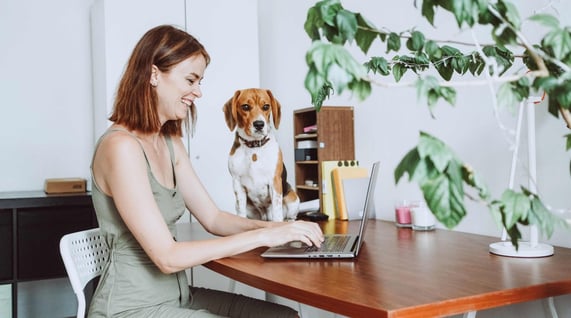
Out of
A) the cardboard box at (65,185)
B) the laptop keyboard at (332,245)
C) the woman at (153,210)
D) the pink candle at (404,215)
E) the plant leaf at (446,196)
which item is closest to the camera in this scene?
the plant leaf at (446,196)

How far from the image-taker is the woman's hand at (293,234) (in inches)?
51.7

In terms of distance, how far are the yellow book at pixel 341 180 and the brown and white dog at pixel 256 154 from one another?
0.24 metres

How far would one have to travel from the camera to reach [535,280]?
3.43 ft

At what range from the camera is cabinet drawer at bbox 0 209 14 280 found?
96.0 inches

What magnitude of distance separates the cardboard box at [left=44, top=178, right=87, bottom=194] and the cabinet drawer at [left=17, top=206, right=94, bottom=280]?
0.13m

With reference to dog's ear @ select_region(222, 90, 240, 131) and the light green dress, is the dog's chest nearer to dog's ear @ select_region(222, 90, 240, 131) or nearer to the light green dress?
dog's ear @ select_region(222, 90, 240, 131)

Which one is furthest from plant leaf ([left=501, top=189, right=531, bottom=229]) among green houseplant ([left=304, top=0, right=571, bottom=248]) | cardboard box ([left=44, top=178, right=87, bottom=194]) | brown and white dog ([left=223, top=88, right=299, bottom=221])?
cardboard box ([left=44, top=178, right=87, bottom=194])

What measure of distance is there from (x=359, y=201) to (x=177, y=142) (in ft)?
2.66

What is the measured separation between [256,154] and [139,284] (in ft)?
2.41

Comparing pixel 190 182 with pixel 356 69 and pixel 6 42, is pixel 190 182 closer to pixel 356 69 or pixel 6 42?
pixel 356 69

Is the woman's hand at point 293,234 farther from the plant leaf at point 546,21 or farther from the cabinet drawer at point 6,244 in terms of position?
the cabinet drawer at point 6,244

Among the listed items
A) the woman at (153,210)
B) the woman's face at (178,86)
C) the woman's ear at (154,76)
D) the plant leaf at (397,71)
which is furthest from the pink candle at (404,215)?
the woman's ear at (154,76)

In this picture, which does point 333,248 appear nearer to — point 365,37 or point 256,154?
point 256,154

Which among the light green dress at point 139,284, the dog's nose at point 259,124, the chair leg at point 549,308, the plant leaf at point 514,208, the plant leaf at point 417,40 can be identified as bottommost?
the chair leg at point 549,308
